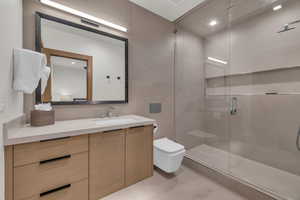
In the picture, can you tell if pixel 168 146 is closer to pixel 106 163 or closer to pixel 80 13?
pixel 106 163

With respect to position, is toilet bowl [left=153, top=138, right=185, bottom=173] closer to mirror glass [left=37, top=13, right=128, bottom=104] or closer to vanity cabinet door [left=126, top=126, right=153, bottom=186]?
vanity cabinet door [left=126, top=126, right=153, bottom=186]

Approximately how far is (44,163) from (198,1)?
8.89 feet

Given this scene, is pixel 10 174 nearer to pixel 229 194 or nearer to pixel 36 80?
pixel 36 80

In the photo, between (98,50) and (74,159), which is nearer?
(74,159)

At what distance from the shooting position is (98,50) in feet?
5.58

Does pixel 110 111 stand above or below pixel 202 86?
below

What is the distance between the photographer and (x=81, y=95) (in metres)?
1.58

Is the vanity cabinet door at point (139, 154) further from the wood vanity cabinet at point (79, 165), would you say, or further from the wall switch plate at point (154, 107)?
the wall switch plate at point (154, 107)

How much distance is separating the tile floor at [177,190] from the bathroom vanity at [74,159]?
3.7 inches

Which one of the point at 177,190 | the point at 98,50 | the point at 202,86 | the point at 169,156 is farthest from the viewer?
the point at 202,86

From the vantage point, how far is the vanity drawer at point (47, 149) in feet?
2.94

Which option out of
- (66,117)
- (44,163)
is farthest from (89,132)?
(66,117)

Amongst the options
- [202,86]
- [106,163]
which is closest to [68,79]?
[106,163]

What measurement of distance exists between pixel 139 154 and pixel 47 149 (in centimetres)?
93
